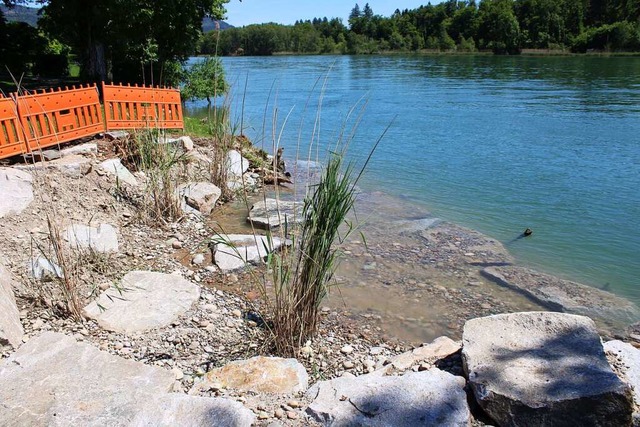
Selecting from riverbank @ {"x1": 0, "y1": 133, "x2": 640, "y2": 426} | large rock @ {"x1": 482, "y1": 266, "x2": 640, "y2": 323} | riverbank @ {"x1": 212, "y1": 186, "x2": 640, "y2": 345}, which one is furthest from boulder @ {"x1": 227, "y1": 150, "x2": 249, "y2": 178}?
large rock @ {"x1": 482, "y1": 266, "x2": 640, "y2": 323}

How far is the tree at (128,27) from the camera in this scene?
48.9ft

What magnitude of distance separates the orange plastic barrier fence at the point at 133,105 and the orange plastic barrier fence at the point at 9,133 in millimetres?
1804

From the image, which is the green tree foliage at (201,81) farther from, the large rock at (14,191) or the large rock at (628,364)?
the large rock at (628,364)

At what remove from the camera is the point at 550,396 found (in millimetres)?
3008

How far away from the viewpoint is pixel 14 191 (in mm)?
5746

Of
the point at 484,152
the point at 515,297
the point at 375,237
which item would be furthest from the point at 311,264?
the point at 484,152

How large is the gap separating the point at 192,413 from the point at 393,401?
3.82 feet

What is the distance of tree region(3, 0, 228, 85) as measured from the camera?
14898 mm

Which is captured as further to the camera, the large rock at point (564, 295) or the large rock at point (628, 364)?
the large rock at point (564, 295)

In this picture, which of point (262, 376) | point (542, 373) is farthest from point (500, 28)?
point (262, 376)

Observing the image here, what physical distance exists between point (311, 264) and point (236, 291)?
173cm

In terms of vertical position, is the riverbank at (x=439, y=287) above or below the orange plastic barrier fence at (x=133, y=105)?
below

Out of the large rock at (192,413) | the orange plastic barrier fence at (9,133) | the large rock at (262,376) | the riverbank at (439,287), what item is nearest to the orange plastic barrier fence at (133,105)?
the orange plastic barrier fence at (9,133)

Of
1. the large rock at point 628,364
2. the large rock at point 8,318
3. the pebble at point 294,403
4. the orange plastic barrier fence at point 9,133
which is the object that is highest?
the orange plastic barrier fence at point 9,133
